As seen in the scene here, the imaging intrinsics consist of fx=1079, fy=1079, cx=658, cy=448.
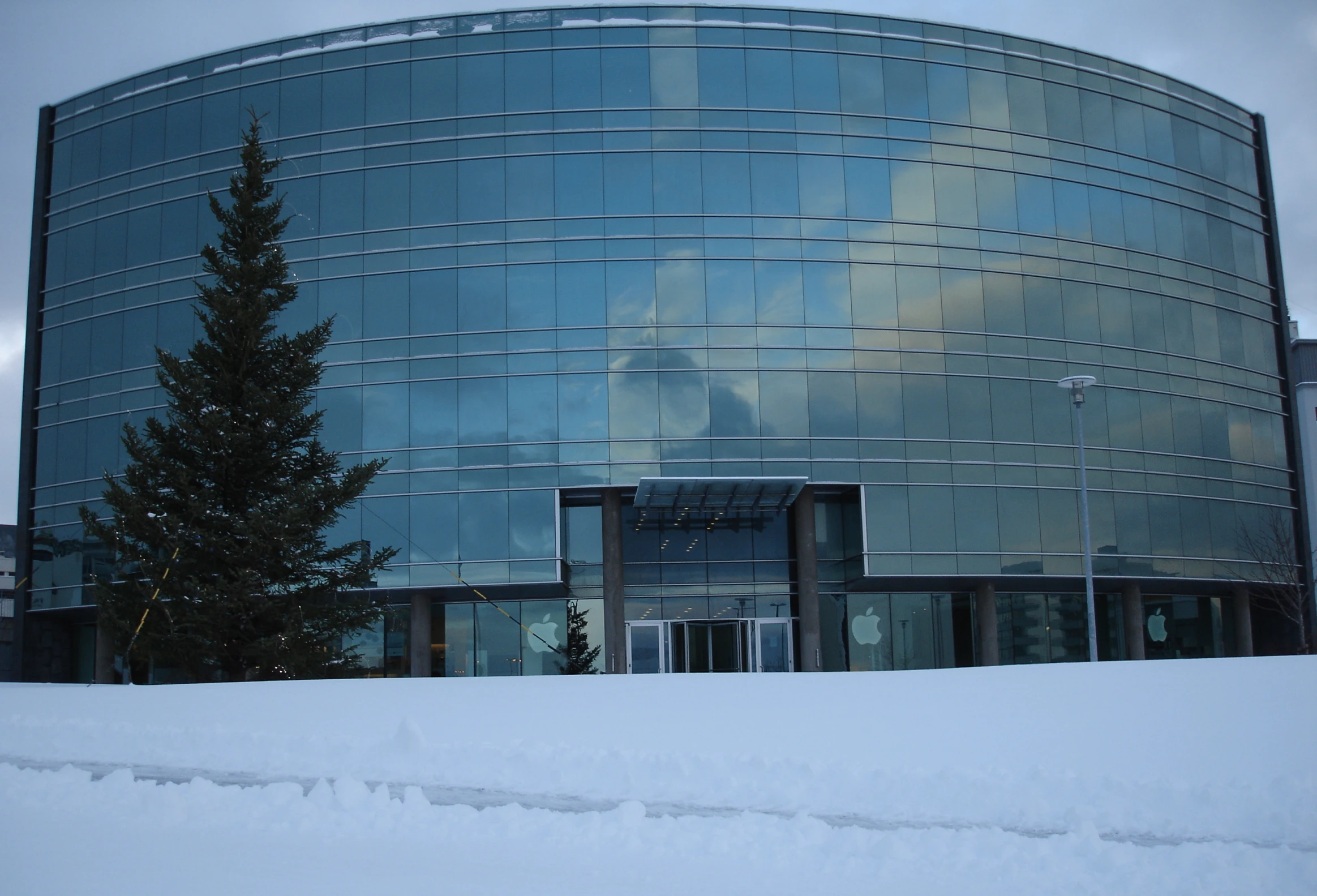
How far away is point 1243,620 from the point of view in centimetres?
3781

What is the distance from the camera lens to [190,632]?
19922 mm

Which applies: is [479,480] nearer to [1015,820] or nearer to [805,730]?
[805,730]

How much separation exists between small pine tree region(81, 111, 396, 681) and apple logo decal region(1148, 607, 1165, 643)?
28.0m

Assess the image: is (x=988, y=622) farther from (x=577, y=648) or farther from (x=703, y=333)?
(x=577, y=648)

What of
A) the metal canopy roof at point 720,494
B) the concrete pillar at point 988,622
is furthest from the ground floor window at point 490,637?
the concrete pillar at point 988,622

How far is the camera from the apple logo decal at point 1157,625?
37969mm

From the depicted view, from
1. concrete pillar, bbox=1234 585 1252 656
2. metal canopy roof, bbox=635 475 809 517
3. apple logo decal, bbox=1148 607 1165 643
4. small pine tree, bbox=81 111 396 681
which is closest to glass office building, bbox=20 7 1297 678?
metal canopy roof, bbox=635 475 809 517

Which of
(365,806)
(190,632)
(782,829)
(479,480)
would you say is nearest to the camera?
(782,829)

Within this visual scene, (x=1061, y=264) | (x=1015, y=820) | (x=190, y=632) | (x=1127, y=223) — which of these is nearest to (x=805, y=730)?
(x=1015, y=820)

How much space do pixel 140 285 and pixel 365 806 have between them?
3218 centimetres

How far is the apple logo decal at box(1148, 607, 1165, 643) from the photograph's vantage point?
37969 millimetres

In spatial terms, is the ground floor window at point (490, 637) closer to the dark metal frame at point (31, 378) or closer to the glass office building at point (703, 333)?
the glass office building at point (703, 333)

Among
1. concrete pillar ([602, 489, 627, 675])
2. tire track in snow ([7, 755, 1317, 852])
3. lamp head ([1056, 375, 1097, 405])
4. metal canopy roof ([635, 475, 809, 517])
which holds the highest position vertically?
lamp head ([1056, 375, 1097, 405])

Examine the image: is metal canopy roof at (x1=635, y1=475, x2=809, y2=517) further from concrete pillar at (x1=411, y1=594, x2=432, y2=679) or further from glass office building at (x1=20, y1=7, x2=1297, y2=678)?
concrete pillar at (x1=411, y1=594, x2=432, y2=679)
